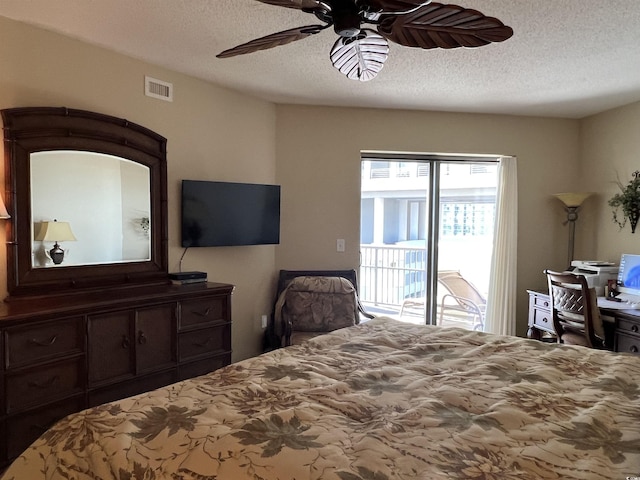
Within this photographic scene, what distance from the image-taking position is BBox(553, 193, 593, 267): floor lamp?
454 centimetres

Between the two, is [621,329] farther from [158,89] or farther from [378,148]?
[158,89]

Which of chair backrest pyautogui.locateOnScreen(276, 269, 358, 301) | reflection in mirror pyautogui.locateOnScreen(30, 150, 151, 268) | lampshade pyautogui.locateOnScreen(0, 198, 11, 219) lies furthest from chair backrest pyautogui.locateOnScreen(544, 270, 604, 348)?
lampshade pyautogui.locateOnScreen(0, 198, 11, 219)

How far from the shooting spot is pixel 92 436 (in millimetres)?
1359

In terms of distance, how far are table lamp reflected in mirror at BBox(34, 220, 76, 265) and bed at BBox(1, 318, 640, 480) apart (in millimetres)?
1587

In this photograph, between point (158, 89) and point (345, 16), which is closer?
point (345, 16)

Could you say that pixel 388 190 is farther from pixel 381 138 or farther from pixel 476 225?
pixel 476 225

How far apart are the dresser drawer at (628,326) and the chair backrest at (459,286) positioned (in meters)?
1.68

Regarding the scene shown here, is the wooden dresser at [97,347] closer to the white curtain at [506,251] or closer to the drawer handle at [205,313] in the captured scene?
the drawer handle at [205,313]

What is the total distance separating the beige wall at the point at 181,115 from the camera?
8.78 ft

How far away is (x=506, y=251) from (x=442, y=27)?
11.2ft

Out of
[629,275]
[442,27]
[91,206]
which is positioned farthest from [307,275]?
[442,27]

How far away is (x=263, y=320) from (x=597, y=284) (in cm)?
307

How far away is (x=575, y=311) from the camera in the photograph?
11.5 ft

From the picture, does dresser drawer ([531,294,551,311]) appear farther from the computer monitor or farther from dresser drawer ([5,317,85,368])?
dresser drawer ([5,317,85,368])
